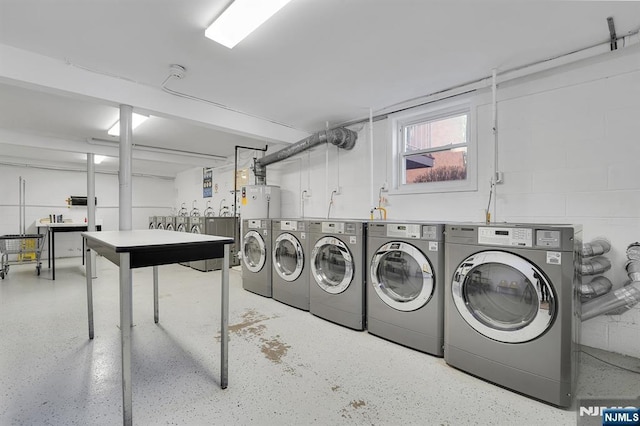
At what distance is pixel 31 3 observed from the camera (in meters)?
1.85

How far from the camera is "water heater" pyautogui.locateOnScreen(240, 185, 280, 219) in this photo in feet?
16.3

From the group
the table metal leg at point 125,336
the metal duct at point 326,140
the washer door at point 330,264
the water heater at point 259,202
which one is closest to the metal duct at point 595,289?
the washer door at point 330,264

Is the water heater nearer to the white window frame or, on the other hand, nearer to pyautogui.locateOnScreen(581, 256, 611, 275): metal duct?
the white window frame

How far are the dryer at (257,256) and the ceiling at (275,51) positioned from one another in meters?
1.45

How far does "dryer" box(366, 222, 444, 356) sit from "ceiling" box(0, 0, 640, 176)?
1.55 metres

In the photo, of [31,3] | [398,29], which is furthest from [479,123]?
[31,3]

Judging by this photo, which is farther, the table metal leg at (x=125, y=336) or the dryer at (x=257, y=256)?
the dryer at (x=257, y=256)

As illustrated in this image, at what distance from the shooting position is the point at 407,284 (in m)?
2.51

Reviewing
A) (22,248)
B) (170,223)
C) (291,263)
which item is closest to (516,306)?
(291,263)

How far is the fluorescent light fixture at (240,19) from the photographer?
1838 millimetres

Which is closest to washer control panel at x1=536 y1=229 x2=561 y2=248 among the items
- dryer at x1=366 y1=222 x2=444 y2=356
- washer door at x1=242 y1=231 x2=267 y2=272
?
dryer at x1=366 y1=222 x2=444 y2=356

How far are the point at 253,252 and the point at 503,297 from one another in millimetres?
3038

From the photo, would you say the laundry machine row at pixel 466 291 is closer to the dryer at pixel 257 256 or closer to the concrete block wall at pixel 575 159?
the concrete block wall at pixel 575 159

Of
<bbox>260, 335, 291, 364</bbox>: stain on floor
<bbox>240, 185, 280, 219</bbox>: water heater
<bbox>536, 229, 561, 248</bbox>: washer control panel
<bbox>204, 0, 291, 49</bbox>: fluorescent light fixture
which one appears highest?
<bbox>204, 0, 291, 49</bbox>: fluorescent light fixture
